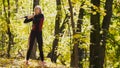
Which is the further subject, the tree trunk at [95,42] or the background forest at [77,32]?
the tree trunk at [95,42]

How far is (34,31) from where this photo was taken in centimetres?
1141

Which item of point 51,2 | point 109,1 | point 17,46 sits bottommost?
point 17,46

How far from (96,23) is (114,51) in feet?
37.0

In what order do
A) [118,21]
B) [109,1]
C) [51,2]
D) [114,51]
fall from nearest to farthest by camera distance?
[109,1] → [118,21] → [114,51] → [51,2]

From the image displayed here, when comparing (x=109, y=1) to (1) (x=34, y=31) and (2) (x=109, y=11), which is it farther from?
(1) (x=34, y=31)

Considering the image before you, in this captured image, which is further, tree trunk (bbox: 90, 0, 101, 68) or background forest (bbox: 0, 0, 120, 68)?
tree trunk (bbox: 90, 0, 101, 68)

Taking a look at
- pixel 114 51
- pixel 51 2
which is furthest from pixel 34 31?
pixel 51 2

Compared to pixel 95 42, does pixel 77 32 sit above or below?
above

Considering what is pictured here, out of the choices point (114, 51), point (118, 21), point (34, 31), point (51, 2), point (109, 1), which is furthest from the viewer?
point (51, 2)

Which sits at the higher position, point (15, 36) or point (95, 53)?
point (95, 53)

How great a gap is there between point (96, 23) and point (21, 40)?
23051mm

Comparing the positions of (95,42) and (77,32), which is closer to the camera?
(77,32)

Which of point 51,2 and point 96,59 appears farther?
point 51,2

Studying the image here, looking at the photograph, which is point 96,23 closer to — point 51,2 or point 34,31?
point 34,31
